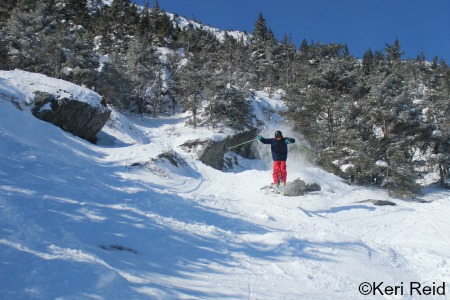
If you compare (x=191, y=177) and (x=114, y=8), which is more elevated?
(x=114, y=8)

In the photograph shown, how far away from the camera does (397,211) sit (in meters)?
11.7

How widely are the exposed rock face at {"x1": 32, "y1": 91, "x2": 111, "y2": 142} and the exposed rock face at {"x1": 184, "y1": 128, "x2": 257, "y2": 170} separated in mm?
7094

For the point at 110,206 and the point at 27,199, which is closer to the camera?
the point at 27,199

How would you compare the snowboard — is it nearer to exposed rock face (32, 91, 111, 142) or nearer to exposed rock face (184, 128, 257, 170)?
exposed rock face (184, 128, 257, 170)

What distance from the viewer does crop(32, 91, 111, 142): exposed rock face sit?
16250 millimetres

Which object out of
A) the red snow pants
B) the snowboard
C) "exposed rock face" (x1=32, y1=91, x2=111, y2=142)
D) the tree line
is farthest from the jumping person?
"exposed rock face" (x1=32, y1=91, x2=111, y2=142)

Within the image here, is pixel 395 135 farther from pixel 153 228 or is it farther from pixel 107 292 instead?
pixel 107 292

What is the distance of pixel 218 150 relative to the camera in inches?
1019

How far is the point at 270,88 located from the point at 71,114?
35.9 meters

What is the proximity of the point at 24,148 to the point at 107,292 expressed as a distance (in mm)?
8102

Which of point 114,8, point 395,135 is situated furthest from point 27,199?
point 114,8

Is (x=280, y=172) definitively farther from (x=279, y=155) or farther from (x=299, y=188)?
(x=299, y=188)

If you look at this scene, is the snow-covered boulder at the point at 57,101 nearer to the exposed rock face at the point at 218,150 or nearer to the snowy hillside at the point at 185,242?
the snowy hillside at the point at 185,242

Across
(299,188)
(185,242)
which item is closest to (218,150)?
(299,188)
